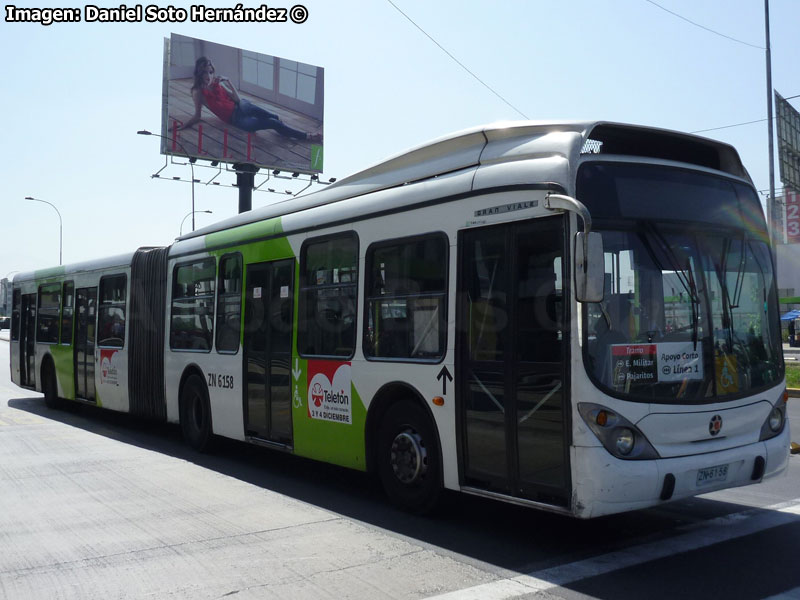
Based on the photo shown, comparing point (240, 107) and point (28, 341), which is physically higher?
point (240, 107)

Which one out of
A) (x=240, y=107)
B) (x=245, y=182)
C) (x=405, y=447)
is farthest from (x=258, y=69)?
(x=405, y=447)

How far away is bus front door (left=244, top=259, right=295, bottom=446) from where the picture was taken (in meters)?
8.95

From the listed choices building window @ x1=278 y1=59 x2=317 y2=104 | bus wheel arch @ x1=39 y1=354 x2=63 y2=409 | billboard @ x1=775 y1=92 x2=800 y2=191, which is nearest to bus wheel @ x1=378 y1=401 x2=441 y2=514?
bus wheel arch @ x1=39 y1=354 x2=63 y2=409

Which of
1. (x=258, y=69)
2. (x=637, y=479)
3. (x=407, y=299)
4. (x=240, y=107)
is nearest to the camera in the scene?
(x=637, y=479)

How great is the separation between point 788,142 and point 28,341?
25.9 metres

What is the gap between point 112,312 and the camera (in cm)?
1376

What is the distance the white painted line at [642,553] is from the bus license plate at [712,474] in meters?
0.52

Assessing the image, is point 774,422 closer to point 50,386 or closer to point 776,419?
point 776,419

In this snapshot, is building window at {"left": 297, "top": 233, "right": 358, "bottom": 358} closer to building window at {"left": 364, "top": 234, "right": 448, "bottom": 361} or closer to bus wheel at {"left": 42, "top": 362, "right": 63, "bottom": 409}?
building window at {"left": 364, "top": 234, "right": 448, "bottom": 361}

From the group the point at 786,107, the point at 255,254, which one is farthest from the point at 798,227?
the point at 255,254

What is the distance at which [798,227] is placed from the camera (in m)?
45.3

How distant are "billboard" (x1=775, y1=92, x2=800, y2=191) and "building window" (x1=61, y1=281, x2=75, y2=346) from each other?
946 inches

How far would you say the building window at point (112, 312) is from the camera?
44.0 feet

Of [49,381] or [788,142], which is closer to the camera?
[49,381]
